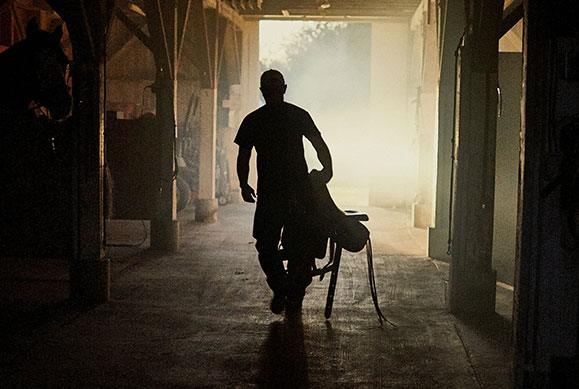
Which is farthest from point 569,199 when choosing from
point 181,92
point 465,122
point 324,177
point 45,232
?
point 181,92

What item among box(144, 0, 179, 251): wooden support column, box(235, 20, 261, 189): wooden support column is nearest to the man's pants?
box(144, 0, 179, 251): wooden support column

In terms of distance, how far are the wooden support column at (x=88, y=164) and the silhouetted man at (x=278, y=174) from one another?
153cm

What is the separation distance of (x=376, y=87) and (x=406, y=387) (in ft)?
46.3

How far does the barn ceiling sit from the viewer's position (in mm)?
15141

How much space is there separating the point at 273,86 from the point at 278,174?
0.69m

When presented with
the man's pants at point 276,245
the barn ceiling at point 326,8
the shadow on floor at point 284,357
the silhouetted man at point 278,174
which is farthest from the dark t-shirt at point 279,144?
the barn ceiling at point 326,8

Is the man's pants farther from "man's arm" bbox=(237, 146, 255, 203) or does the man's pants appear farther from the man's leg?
"man's arm" bbox=(237, 146, 255, 203)

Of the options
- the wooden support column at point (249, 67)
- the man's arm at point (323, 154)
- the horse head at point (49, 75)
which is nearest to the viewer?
the man's arm at point (323, 154)

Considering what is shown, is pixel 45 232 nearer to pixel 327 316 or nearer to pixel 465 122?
pixel 327 316

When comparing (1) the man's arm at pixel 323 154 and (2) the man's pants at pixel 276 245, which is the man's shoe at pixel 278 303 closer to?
(2) the man's pants at pixel 276 245

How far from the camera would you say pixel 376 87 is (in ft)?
57.7

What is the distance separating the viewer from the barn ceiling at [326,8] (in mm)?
15141

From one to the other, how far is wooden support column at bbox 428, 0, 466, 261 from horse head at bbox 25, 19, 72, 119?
16.1 feet

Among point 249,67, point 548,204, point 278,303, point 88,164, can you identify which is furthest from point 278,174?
point 249,67
